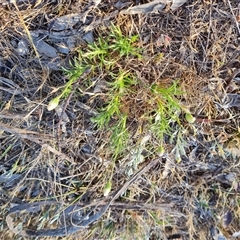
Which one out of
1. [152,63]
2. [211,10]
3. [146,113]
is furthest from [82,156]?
[211,10]

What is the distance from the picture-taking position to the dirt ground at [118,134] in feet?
4.79

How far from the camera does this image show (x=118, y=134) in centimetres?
149

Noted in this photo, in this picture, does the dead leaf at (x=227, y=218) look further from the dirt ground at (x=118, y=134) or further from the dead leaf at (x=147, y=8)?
the dead leaf at (x=147, y=8)

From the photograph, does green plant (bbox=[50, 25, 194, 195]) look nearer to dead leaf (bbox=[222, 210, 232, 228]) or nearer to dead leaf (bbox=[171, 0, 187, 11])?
dead leaf (bbox=[171, 0, 187, 11])

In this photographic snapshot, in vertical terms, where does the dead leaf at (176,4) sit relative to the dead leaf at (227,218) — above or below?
above

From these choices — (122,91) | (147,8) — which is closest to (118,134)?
(122,91)

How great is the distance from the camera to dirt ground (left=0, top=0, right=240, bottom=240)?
1.46 metres

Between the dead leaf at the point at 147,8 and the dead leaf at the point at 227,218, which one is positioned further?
the dead leaf at the point at 227,218

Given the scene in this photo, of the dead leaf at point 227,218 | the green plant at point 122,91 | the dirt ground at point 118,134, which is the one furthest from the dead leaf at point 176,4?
the dead leaf at point 227,218

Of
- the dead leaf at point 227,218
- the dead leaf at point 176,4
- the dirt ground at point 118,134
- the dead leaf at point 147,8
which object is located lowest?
the dead leaf at point 227,218

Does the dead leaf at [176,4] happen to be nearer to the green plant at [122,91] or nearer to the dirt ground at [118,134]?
the dirt ground at [118,134]

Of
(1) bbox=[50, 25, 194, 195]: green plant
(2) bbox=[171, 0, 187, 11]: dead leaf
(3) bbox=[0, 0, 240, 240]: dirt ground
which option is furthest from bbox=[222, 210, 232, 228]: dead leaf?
(2) bbox=[171, 0, 187, 11]: dead leaf

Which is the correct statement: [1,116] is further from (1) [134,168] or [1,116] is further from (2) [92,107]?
(1) [134,168]

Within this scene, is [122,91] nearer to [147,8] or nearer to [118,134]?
[118,134]
